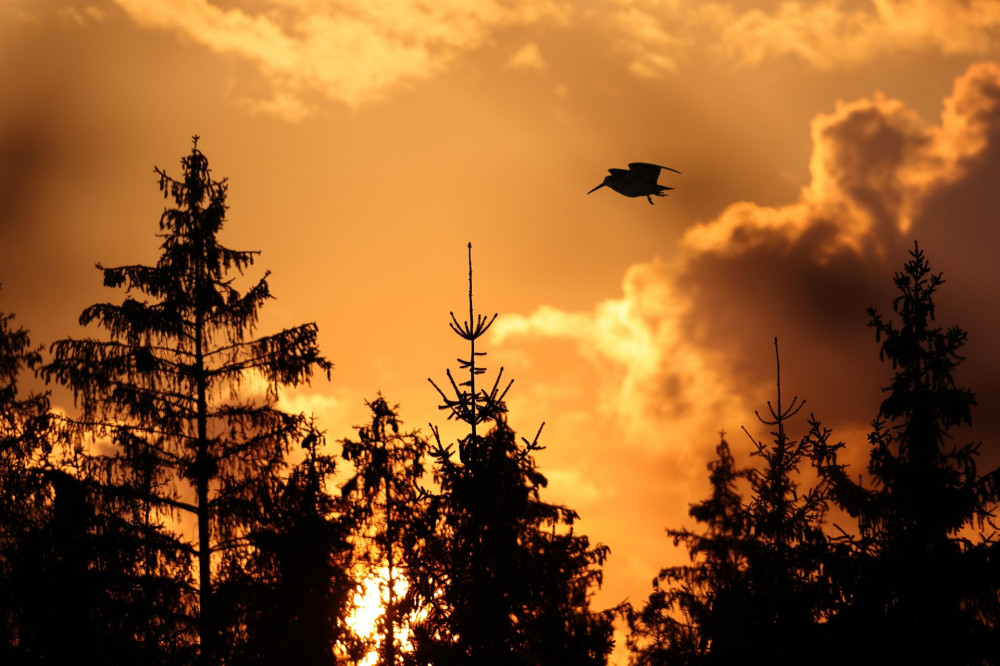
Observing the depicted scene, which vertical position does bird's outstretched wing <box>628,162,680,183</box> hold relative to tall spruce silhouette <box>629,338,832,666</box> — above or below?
above

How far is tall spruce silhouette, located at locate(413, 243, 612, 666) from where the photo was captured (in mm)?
19750

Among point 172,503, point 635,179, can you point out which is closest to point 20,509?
point 172,503

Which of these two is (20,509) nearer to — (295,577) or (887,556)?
(295,577)

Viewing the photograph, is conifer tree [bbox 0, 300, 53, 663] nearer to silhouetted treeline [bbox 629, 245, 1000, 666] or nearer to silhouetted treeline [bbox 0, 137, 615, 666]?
silhouetted treeline [bbox 0, 137, 615, 666]

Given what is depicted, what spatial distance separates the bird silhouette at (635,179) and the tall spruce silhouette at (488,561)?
6393 mm

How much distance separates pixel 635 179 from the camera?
25.7 m

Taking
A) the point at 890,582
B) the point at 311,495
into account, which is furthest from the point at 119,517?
the point at 890,582

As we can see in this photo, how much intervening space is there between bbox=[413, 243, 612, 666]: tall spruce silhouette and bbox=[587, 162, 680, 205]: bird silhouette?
6.39m

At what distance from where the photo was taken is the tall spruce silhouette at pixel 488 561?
778 inches

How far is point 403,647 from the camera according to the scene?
21188 millimetres

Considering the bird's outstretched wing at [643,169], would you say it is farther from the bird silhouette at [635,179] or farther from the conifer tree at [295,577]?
the conifer tree at [295,577]

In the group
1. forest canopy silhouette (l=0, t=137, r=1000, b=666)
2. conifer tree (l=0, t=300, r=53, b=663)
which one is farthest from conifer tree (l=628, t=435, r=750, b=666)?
conifer tree (l=0, t=300, r=53, b=663)

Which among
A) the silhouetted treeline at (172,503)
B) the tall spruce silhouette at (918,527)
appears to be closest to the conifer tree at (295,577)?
the silhouetted treeline at (172,503)

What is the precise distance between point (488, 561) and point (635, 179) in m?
9.71
